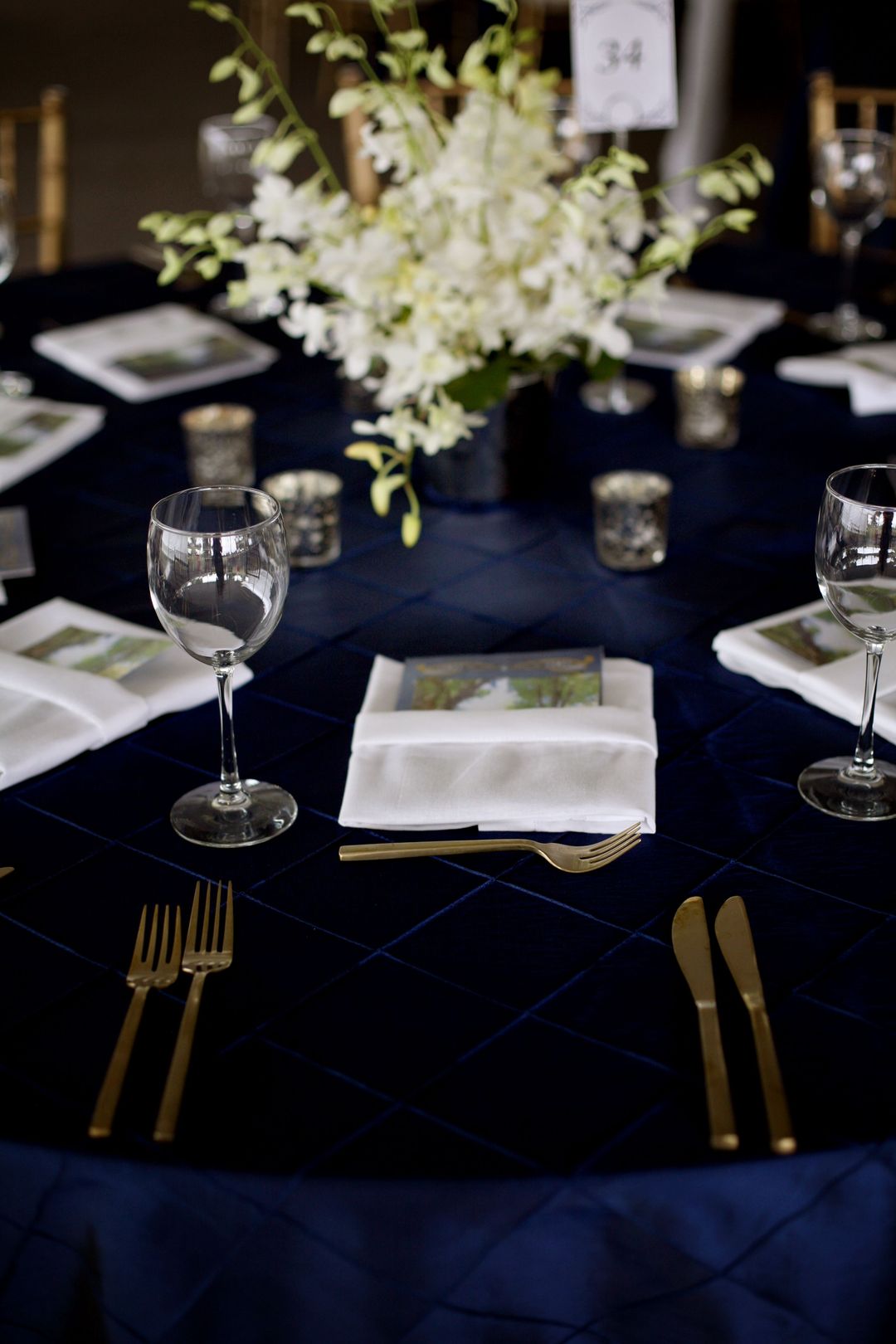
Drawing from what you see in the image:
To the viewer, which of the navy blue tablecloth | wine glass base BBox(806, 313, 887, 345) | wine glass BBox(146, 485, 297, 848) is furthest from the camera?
wine glass base BBox(806, 313, 887, 345)

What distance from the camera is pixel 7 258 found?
2.06 meters

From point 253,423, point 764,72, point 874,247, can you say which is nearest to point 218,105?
point 764,72

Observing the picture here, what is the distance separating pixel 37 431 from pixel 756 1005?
1393mm

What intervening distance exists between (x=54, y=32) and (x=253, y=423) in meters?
8.34

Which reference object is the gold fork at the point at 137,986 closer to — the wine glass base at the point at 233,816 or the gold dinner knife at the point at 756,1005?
the wine glass base at the point at 233,816

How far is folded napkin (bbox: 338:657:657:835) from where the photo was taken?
1.13 metres

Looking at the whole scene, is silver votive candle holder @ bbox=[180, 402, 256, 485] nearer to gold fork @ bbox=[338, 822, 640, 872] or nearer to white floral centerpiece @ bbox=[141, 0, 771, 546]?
white floral centerpiece @ bbox=[141, 0, 771, 546]

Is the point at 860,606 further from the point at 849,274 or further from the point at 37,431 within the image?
the point at 849,274

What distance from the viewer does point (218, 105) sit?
24.7 feet

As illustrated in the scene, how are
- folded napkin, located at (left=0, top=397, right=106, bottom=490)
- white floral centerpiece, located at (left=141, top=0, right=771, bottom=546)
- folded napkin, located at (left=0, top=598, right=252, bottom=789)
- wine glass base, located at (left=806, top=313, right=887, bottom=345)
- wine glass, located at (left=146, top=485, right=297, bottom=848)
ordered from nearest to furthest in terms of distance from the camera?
wine glass, located at (left=146, top=485, right=297, bottom=848) < folded napkin, located at (left=0, top=598, right=252, bottom=789) < white floral centerpiece, located at (left=141, top=0, right=771, bottom=546) < folded napkin, located at (left=0, top=397, right=106, bottom=490) < wine glass base, located at (left=806, top=313, right=887, bottom=345)

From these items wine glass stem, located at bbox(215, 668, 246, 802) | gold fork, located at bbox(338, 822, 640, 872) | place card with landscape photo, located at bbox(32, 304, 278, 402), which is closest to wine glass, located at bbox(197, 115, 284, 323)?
place card with landscape photo, located at bbox(32, 304, 278, 402)

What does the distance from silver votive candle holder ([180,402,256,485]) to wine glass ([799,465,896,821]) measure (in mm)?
846

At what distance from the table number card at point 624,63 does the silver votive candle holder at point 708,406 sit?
0.35 metres

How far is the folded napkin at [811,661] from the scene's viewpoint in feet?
4.17
